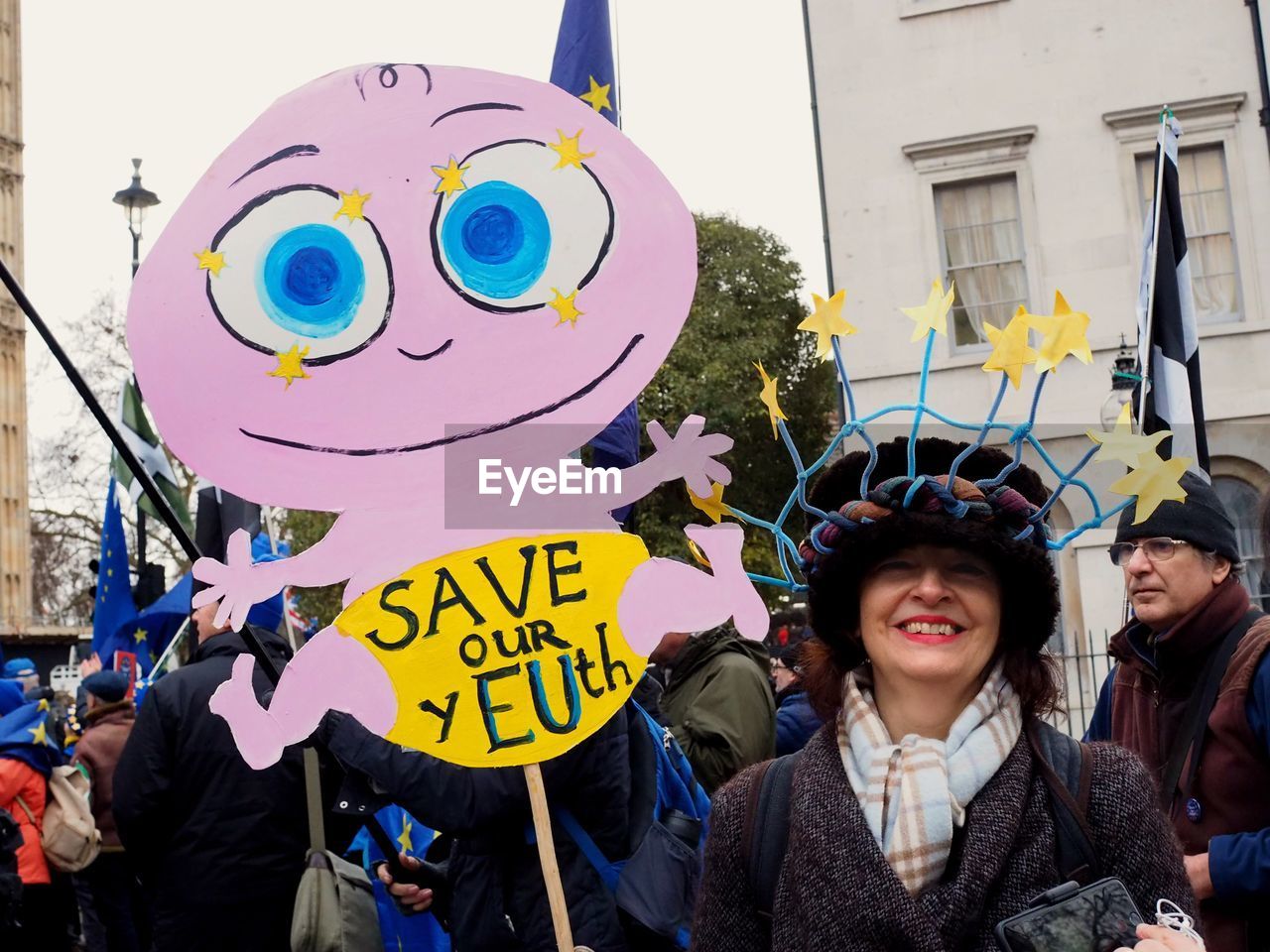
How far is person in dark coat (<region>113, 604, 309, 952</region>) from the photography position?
460 cm

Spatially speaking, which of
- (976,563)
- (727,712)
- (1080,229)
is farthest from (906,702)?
(1080,229)

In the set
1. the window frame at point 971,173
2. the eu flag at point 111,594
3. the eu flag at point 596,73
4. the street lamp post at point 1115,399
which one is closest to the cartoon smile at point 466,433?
the eu flag at point 596,73

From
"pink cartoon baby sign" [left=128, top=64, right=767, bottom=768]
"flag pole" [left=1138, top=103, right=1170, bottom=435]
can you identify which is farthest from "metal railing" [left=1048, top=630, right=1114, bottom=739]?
"pink cartoon baby sign" [left=128, top=64, right=767, bottom=768]

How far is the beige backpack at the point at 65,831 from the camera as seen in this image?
20.4 ft

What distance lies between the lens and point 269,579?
320 centimetres

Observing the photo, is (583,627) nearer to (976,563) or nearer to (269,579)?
(269,579)

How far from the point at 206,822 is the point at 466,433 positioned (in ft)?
6.58

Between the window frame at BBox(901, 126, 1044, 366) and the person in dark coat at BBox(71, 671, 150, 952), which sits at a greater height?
the window frame at BBox(901, 126, 1044, 366)

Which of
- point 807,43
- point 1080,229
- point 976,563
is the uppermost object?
point 807,43

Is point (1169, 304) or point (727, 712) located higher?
point (1169, 304)

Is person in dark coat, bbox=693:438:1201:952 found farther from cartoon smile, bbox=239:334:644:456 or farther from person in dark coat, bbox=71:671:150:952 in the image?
person in dark coat, bbox=71:671:150:952

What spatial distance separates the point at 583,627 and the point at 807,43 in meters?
13.3

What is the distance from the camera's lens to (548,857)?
307 centimetres

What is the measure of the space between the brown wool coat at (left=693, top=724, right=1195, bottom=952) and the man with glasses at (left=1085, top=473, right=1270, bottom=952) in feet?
3.77
